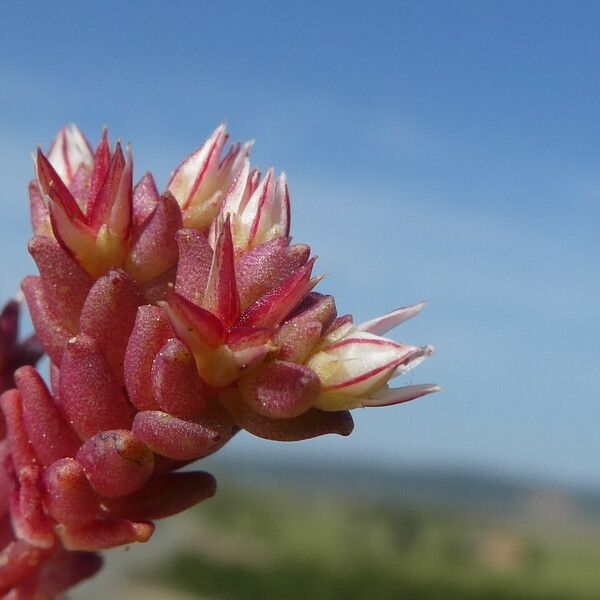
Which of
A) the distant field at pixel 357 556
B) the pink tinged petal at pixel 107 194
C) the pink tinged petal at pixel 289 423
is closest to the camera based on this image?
the pink tinged petal at pixel 289 423

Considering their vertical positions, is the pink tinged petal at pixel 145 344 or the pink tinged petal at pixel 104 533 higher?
the pink tinged petal at pixel 145 344

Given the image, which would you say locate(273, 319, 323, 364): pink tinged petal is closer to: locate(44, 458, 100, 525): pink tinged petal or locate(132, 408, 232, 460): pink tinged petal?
locate(132, 408, 232, 460): pink tinged petal

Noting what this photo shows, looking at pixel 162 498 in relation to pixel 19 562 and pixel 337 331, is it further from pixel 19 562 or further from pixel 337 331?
pixel 337 331

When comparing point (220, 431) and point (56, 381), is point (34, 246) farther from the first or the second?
point (220, 431)

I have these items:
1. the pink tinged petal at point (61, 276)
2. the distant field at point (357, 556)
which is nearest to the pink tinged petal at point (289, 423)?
the pink tinged petal at point (61, 276)

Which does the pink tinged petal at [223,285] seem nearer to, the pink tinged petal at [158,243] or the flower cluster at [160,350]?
the flower cluster at [160,350]

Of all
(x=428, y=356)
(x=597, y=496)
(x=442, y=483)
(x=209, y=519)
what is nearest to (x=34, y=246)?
(x=428, y=356)

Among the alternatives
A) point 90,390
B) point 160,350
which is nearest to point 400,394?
point 160,350
